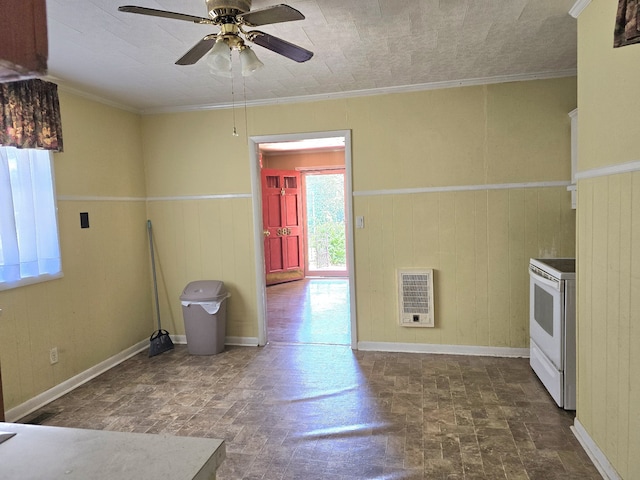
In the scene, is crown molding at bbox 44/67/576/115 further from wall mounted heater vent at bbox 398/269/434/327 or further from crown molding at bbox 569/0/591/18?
wall mounted heater vent at bbox 398/269/434/327

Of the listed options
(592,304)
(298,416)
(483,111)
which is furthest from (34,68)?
(483,111)

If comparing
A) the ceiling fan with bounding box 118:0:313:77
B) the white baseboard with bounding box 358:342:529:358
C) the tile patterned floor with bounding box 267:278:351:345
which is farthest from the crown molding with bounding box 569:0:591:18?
the tile patterned floor with bounding box 267:278:351:345

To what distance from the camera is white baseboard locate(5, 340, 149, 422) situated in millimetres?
3055

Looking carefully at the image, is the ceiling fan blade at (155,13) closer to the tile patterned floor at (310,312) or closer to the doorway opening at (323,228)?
the tile patterned floor at (310,312)

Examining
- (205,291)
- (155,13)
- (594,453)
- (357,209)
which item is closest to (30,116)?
(155,13)

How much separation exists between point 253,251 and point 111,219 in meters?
1.38

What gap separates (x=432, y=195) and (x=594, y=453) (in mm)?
2309

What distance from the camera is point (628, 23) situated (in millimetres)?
1557

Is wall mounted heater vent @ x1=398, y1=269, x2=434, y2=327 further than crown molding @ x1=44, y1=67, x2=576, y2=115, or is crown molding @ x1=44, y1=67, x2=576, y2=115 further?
wall mounted heater vent @ x1=398, y1=269, x2=434, y2=327

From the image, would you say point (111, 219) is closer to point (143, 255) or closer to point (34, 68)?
point (143, 255)

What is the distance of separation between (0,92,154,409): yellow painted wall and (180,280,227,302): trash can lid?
616 mm

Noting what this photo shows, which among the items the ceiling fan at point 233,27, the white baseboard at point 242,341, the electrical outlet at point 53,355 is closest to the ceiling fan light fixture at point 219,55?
the ceiling fan at point 233,27

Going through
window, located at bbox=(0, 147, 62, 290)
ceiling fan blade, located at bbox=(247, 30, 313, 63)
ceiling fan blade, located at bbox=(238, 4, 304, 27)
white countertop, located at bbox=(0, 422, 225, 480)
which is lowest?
white countertop, located at bbox=(0, 422, 225, 480)

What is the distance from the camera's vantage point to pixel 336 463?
238cm
